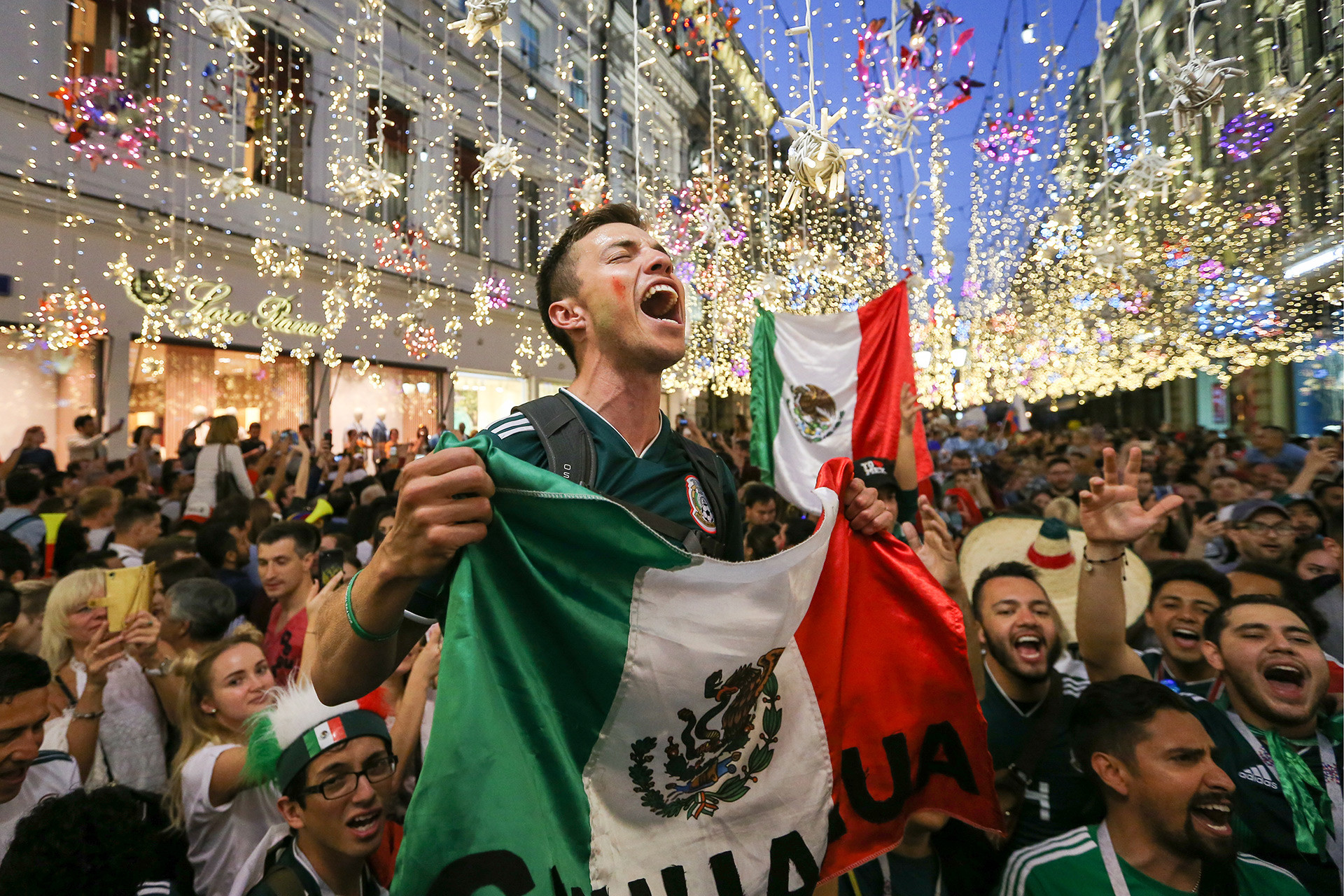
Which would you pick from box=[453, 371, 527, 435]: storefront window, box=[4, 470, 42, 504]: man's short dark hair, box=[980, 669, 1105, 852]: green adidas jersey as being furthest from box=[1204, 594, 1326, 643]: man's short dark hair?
box=[453, 371, 527, 435]: storefront window

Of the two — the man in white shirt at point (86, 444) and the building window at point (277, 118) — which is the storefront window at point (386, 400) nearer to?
the building window at point (277, 118)

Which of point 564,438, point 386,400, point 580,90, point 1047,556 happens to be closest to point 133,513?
point 564,438

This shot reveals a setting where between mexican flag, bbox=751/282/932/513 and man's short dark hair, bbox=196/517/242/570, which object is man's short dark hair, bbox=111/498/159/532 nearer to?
man's short dark hair, bbox=196/517/242/570

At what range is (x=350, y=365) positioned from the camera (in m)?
15.6

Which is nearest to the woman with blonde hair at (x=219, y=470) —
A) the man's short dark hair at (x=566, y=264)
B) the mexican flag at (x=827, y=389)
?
the mexican flag at (x=827, y=389)

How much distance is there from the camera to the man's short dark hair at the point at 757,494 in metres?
6.47

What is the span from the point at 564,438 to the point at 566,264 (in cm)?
58

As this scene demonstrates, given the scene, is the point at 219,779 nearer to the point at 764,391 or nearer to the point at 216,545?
the point at 216,545

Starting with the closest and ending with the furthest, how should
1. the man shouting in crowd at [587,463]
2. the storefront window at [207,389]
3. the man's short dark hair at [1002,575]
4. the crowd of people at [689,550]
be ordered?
the man shouting in crowd at [587,463] < the crowd of people at [689,550] < the man's short dark hair at [1002,575] < the storefront window at [207,389]

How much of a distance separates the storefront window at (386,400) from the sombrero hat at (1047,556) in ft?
44.2

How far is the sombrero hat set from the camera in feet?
12.8

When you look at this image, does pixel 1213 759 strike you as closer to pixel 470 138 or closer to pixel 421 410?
pixel 421 410

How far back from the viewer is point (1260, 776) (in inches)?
99.5

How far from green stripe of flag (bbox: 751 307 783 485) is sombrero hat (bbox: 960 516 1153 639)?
2.24 m
